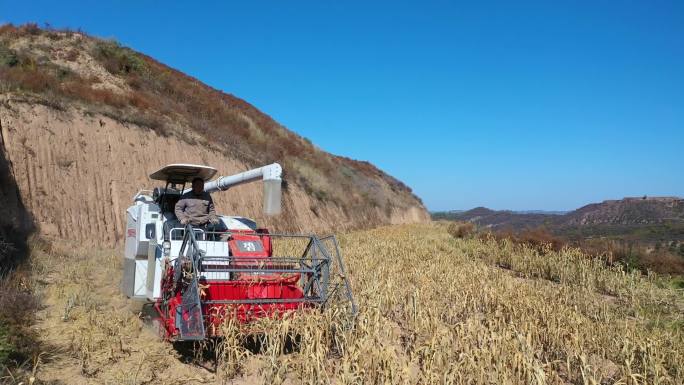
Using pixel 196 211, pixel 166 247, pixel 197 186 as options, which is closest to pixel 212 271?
pixel 166 247

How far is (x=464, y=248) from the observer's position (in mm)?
18094

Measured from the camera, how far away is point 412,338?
6.39m

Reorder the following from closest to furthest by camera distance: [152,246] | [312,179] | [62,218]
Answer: [152,246], [62,218], [312,179]

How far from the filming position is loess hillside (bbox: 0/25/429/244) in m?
14.5

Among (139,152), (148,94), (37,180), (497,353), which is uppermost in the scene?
(148,94)

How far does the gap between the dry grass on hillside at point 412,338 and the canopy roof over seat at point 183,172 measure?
2.40 metres

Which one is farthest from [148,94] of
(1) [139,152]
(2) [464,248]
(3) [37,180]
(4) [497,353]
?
(4) [497,353]

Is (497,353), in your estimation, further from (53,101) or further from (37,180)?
(53,101)

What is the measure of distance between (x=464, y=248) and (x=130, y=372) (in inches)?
569

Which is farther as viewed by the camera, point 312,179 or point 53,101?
point 312,179

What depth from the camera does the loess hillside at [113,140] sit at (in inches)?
572

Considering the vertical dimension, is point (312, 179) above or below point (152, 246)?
above

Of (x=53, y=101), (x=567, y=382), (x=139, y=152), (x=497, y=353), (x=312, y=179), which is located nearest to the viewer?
(x=497, y=353)

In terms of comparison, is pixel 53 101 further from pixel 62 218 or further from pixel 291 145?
pixel 291 145
